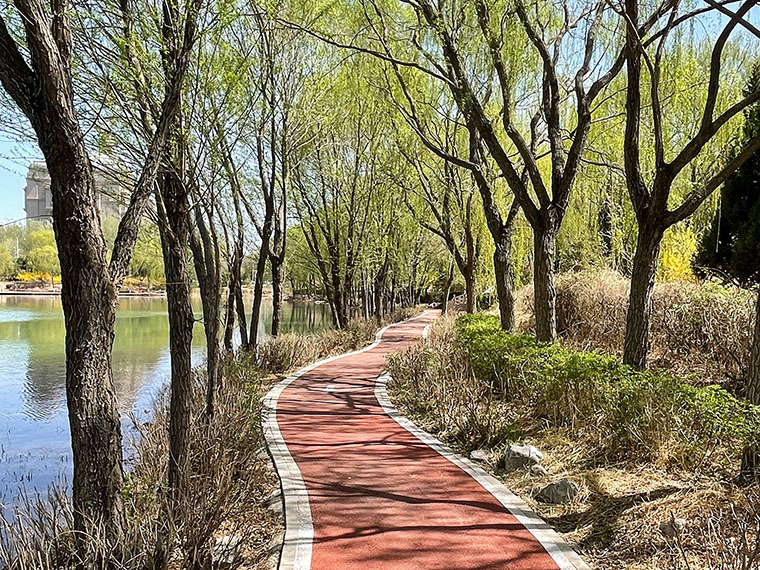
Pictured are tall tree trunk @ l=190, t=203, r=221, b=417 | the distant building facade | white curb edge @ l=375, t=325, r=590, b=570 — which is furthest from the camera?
tall tree trunk @ l=190, t=203, r=221, b=417

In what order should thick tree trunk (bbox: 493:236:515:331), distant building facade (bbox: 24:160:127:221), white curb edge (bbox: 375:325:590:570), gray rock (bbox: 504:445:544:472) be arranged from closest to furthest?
white curb edge (bbox: 375:325:590:570) → distant building facade (bbox: 24:160:127:221) → gray rock (bbox: 504:445:544:472) → thick tree trunk (bbox: 493:236:515:331)

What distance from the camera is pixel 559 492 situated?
5.25m

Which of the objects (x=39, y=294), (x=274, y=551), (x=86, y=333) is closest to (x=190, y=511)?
(x=274, y=551)

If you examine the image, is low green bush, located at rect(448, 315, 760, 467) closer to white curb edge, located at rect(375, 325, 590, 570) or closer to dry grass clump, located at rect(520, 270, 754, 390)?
white curb edge, located at rect(375, 325, 590, 570)

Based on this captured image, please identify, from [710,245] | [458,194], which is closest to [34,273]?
[458,194]

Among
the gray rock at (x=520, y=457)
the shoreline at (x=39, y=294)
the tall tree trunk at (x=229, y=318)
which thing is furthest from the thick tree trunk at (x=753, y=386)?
the shoreline at (x=39, y=294)

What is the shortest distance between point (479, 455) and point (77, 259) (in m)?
4.85

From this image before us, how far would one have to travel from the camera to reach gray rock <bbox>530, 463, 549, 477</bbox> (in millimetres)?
5867

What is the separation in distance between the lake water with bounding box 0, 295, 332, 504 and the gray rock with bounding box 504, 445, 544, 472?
3.90 metres

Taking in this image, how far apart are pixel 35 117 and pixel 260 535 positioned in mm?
3411

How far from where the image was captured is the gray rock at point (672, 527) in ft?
13.8

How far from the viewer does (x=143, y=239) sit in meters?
11.5

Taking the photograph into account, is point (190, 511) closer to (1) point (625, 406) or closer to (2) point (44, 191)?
(2) point (44, 191)

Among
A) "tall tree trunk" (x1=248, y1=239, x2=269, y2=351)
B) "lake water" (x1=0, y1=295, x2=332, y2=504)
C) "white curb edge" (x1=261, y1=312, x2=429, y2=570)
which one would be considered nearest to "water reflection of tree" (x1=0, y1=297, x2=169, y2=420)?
"lake water" (x1=0, y1=295, x2=332, y2=504)
